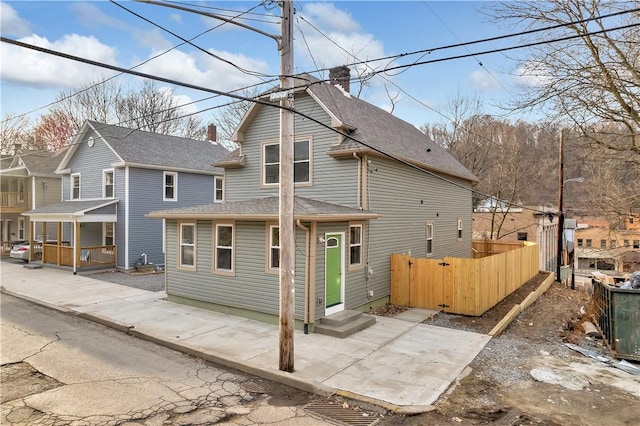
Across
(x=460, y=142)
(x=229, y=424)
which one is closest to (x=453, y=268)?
(x=229, y=424)

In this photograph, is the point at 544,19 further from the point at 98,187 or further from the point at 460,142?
the point at 460,142

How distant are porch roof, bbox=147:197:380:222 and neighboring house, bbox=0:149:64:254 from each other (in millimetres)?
17914

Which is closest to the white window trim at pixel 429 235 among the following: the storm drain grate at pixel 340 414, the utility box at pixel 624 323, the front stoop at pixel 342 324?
the front stoop at pixel 342 324

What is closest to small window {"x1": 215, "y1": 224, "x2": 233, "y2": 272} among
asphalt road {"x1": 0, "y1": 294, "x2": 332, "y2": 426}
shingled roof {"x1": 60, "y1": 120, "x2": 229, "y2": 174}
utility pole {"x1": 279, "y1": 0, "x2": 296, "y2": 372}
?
asphalt road {"x1": 0, "y1": 294, "x2": 332, "y2": 426}

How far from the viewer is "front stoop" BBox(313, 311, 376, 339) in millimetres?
9427

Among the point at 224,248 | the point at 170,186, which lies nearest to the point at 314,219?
the point at 224,248

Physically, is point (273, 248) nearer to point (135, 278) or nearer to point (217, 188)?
point (135, 278)

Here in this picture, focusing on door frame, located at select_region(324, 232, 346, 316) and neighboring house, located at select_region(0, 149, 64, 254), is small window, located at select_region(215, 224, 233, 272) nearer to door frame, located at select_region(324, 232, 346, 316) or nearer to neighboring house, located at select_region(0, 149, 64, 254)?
door frame, located at select_region(324, 232, 346, 316)

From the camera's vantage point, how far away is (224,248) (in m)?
11.6

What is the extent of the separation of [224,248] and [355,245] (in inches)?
152

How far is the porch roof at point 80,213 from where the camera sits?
1844 cm

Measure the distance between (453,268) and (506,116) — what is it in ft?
15.4

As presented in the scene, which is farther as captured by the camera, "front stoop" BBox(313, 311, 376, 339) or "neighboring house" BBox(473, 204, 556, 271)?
"neighboring house" BBox(473, 204, 556, 271)

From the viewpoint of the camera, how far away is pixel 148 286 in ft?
51.0
